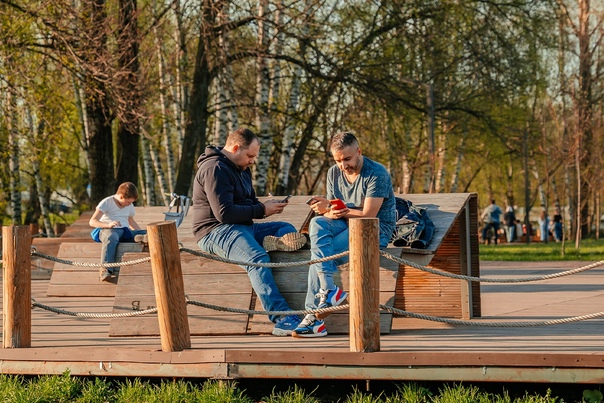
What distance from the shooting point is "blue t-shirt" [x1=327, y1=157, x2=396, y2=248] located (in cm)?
900

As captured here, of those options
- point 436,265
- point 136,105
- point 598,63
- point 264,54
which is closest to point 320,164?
point 264,54

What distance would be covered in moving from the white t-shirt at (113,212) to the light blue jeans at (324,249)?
15.4 ft

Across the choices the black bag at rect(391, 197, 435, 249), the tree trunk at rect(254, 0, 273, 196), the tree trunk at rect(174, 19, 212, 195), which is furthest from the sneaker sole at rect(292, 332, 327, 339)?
the tree trunk at rect(174, 19, 212, 195)

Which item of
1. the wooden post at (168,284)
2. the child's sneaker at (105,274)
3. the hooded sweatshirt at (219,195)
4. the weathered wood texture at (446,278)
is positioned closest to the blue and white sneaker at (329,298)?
the hooded sweatshirt at (219,195)

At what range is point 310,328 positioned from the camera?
8.57 metres

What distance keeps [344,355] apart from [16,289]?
2.86 m

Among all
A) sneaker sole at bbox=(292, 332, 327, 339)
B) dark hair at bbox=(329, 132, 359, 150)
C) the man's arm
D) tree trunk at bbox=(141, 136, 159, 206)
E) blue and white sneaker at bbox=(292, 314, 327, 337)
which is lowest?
sneaker sole at bbox=(292, 332, 327, 339)

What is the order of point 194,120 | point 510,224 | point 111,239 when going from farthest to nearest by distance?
point 510,224 → point 194,120 → point 111,239

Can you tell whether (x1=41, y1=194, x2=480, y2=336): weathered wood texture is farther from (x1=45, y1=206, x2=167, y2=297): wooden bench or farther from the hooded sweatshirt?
(x1=45, y1=206, x2=167, y2=297): wooden bench

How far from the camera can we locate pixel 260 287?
878 centimetres

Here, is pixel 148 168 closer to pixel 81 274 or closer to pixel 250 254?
pixel 81 274

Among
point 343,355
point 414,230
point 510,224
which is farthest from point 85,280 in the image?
point 510,224

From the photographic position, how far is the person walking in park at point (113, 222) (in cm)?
1280

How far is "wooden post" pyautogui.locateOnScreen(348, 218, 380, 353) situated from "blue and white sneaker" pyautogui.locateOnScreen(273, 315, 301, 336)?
1.19m
